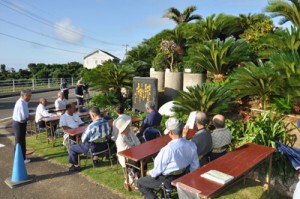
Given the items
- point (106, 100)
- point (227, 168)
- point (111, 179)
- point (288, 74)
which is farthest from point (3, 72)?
point (227, 168)

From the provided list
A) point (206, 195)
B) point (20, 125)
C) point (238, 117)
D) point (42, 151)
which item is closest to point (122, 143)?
point (206, 195)

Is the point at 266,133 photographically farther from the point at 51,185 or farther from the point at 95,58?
the point at 95,58

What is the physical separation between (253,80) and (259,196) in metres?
3.24

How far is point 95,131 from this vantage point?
5.29 m

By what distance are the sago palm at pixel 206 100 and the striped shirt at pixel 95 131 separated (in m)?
2.43

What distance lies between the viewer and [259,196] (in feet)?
14.9

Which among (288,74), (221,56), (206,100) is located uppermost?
(221,56)

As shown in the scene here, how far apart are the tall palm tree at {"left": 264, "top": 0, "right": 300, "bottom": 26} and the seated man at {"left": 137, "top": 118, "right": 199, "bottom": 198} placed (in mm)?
9565

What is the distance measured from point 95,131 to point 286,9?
960 cm

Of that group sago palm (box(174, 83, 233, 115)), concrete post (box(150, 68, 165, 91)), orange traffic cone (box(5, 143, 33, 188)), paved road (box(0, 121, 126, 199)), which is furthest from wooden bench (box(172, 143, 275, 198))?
concrete post (box(150, 68, 165, 91))

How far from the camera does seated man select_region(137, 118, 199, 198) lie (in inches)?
141

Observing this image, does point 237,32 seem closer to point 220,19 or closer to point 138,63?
point 220,19

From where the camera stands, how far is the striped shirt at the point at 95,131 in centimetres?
528

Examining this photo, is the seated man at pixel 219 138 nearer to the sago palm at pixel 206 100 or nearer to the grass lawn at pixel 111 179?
the grass lawn at pixel 111 179
